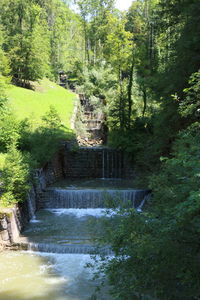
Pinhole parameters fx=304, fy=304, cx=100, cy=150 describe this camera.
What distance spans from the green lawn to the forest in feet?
5.59

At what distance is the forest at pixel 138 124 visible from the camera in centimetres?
454

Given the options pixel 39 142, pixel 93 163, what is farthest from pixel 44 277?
pixel 93 163

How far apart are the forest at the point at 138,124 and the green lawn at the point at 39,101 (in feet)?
5.59

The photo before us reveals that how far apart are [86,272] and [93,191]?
557 cm

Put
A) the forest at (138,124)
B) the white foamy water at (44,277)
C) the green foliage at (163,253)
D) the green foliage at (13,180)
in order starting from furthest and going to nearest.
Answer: the green foliage at (13,180)
the white foamy water at (44,277)
the forest at (138,124)
the green foliage at (163,253)

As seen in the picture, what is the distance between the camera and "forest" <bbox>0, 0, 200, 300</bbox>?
4.54 meters

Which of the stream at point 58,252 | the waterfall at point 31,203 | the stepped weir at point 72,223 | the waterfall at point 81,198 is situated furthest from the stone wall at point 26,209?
the waterfall at point 81,198

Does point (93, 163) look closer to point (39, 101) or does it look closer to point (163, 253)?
point (39, 101)

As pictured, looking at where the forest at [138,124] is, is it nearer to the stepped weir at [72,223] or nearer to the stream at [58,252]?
the stepped weir at [72,223]

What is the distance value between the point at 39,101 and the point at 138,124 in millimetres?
10459

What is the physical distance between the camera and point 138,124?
19344 millimetres

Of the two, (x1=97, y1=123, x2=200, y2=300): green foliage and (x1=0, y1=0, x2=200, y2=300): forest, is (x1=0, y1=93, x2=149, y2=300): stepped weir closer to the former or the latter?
(x1=97, y1=123, x2=200, y2=300): green foliage

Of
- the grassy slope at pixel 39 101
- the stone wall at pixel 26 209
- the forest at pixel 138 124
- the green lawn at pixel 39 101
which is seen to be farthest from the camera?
the green lawn at pixel 39 101

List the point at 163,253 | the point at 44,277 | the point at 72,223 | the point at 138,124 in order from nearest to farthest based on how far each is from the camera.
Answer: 1. the point at 163,253
2. the point at 44,277
3. the point at 72,223
4. the point at 138,124
